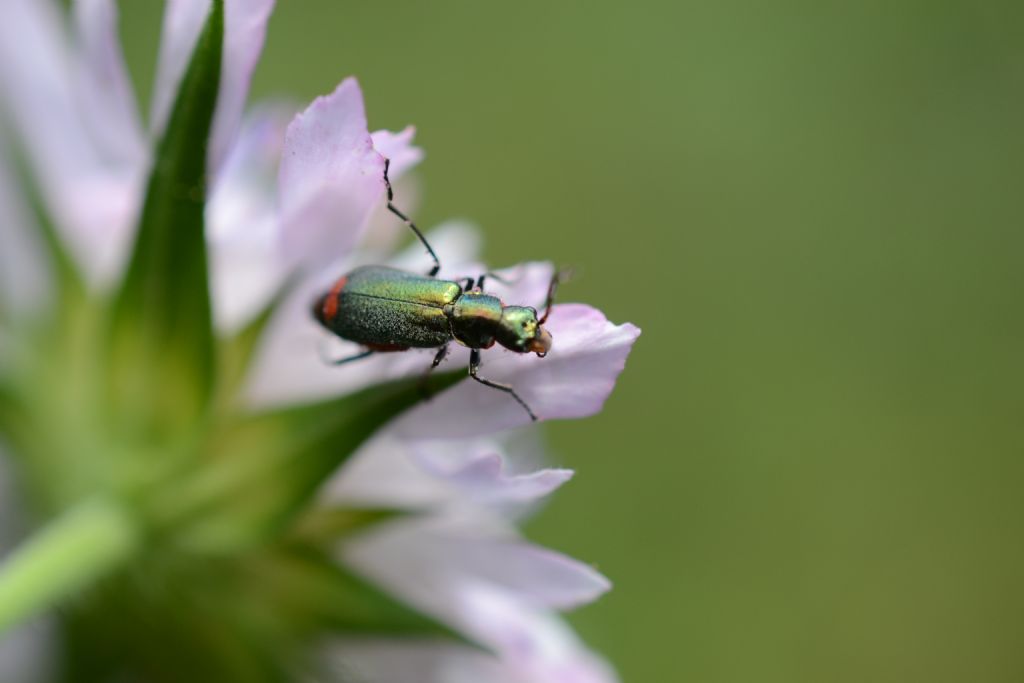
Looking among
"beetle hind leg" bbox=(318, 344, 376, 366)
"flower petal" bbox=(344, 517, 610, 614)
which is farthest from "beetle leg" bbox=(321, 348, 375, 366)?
"flower petal" bbox=(344, 517, 610, 614)

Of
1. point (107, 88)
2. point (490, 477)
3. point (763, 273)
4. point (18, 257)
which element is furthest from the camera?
point (763, 273)

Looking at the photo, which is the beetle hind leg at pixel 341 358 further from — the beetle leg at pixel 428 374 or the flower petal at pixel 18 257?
the flower petal at pixel 18 257

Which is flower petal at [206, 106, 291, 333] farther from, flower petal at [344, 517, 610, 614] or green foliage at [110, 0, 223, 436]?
flower petal at [344, 517, 610, 614]

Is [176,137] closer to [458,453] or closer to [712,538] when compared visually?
[458,453]

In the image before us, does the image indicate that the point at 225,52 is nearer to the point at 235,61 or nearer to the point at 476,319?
the point at 235,61

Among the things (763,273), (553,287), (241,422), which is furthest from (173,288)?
(763,273)

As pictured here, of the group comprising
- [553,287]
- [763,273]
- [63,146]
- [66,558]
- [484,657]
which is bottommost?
[66,558]

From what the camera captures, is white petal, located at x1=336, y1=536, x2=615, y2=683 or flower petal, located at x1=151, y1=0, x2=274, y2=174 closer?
flower petal, located at x1=151, y1=0, x2=274, y2=174

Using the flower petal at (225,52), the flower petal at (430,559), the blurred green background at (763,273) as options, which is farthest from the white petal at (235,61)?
the blurred green background at (763,273)
